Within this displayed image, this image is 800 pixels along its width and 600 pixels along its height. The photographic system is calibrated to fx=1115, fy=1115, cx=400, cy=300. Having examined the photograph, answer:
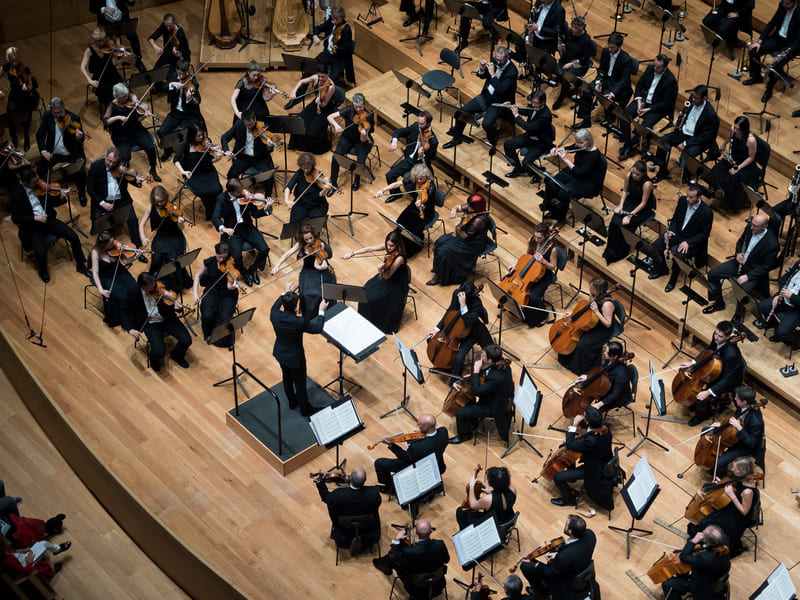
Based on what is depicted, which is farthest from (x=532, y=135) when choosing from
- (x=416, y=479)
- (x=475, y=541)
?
(x=475, y=541)

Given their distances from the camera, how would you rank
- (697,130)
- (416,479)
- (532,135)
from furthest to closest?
(532,135), (697,130), (416,479)

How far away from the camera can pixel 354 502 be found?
818cm

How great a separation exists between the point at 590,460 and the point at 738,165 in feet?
12.9

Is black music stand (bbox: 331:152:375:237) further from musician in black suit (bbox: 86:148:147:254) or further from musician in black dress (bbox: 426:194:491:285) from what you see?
musician in black suit (bbox: 86:148:147:254)

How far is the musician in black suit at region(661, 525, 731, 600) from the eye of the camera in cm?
759

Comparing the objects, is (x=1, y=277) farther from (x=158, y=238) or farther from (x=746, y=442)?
(x=746, y=442)

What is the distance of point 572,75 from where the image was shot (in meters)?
11.6

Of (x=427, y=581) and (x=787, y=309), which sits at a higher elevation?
(x=787, y=309)

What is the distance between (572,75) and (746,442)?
463 centimetres

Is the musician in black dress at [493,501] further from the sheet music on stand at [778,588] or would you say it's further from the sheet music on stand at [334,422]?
the sheet music on stand at [778,588]

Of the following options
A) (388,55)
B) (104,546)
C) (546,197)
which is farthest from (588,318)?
(388,55)

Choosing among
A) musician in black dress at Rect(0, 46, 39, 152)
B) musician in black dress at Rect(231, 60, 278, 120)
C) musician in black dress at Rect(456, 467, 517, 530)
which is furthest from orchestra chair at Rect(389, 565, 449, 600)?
musician in black dress at Rect(0, 46, 39, 152)

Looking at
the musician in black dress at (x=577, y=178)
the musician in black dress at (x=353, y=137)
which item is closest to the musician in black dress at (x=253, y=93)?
the musician in black dress at (x=353, y=137)

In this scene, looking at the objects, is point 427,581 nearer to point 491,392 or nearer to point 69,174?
point 491,392
